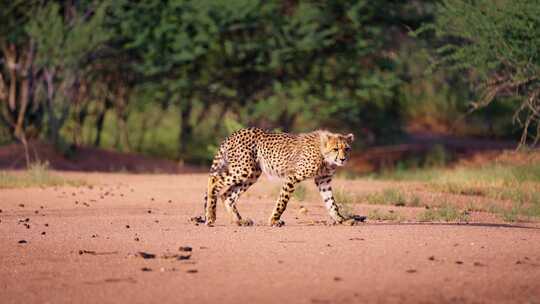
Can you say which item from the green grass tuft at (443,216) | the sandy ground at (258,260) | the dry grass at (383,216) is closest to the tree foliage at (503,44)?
the green grass tuft at (443,216)

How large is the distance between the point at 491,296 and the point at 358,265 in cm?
150

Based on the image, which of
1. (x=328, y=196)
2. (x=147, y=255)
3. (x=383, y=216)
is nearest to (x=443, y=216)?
(x=383, y=216)

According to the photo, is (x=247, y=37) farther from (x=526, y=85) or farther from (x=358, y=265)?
(x=358, y=265)

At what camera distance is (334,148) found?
42.0 feet

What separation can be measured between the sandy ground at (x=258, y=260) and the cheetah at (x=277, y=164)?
29 cm

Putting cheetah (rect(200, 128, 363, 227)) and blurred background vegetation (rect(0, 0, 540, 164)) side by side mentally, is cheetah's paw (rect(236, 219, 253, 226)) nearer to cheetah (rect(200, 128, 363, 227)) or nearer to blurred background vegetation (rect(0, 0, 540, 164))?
cheetah (rect(200, 128, 363, 227))

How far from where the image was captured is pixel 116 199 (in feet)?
56.6

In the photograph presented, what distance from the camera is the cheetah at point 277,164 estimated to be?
12938 mm

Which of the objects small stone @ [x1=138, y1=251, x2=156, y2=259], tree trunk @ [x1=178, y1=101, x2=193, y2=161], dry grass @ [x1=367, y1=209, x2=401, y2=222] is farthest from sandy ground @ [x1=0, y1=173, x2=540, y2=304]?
tree trunk @ [x1=178, y1=101, x2=193, y2=161]

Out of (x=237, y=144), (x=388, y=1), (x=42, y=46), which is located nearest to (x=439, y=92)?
(x=388, y=1)

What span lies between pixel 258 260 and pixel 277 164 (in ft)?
10.6

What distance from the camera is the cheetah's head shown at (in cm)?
1276

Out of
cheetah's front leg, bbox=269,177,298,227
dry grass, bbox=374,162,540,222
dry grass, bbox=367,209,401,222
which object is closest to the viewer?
cheetah's front leg, bbox=269,177,298,227

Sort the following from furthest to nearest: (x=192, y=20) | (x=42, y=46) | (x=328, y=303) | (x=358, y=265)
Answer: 1. (x=192, y=20)
2. (x=42, y=46)
3. (x=358, y=265)
4. (x=328, y=303)
